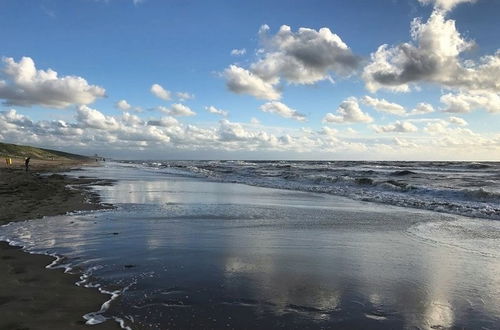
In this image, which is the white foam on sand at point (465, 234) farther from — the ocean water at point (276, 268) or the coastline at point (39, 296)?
the coastline at point (39, 296)

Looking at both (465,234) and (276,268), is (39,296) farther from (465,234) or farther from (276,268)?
(465,234)

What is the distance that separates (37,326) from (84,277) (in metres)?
1.98

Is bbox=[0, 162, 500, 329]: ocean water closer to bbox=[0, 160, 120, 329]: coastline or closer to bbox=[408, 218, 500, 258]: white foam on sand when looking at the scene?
bbox=[408, 218, 500, 258]: white foam on sand

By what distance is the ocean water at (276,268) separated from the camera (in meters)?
5.00

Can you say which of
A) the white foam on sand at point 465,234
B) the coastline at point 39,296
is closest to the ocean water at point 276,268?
the white foam on sand at point 465,234

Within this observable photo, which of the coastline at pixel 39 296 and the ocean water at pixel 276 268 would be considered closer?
the coastline at pixel 39 296

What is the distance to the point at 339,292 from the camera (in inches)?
232

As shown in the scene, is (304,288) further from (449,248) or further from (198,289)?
(449,248)

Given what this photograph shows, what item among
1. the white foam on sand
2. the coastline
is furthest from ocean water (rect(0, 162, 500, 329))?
the coastline

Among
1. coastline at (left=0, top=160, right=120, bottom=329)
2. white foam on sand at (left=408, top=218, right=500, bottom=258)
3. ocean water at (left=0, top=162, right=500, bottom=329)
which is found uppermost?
coastline at (left=0, top=160, right=120, bottom=329)

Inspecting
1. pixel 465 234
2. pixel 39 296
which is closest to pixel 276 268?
pixel 39 296

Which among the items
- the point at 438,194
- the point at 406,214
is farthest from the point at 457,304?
the point at 438,194

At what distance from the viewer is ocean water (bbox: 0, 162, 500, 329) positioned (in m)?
5.00

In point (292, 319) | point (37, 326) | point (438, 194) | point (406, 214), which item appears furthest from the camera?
point (438, 194)
